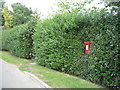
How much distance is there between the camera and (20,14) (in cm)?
3136

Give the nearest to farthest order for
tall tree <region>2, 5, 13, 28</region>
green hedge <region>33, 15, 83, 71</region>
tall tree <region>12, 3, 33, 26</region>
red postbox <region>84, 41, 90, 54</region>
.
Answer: red postbox <region>84, 41, 90, 54</region> → green hedge <region>33, 15, 83, 71</region> → tall tree <region>12, 3, 33, 26</region> → tall tree <region>2, 5, 13, 28</region>

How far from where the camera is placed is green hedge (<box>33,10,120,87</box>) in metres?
5.55

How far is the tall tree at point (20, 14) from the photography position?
31.2 meters

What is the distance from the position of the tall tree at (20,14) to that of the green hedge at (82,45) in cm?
2179

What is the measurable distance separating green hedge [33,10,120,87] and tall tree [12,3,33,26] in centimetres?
2179

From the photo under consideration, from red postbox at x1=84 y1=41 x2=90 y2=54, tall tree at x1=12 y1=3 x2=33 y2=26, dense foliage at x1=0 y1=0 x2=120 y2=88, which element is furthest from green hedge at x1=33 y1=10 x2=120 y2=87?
tall tree at x1=12 y1=3 x2=33 y2=26

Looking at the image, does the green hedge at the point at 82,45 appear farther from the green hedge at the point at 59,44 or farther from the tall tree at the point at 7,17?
the tall tree at the point at 7,17

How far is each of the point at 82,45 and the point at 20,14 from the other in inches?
1053

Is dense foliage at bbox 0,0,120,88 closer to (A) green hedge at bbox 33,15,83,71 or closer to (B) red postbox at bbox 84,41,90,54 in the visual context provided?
(A) green hedge at bbox 33,15,83,71

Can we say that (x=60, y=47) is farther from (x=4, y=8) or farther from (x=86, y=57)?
(x=4, y=8)

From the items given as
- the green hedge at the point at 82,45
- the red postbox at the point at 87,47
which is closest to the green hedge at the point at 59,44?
the green hedge at the point at 82,45

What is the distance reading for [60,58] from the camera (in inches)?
343

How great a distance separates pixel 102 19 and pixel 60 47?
3.31m

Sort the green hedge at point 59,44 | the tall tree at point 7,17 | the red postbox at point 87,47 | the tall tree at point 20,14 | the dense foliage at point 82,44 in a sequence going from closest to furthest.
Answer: the dense foliage at point 82,44
the red postbox at point 87,47
the green hedge at point 59,44
the tall tree at point 20,14
the tall tree at point 7,17
